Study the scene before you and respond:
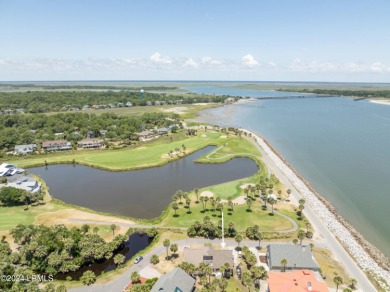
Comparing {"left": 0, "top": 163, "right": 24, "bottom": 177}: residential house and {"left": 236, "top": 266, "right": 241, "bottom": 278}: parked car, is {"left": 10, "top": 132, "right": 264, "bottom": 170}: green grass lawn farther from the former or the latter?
{"left": 236, "top": 266, "right": 241, "bottom": 278}: parked car

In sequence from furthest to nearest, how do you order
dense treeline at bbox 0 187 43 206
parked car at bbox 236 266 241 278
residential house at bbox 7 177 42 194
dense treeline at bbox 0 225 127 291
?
residential house at bbox 7 177 42 194 → dense treeline at bbox 0 187 43 206 → dense treeline at bbox 0 225 127 291 → parked car at bbox 236 266 241 278

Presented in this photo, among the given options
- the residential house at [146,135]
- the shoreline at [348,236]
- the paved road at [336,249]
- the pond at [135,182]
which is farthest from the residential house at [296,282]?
the residential house at [146,135]

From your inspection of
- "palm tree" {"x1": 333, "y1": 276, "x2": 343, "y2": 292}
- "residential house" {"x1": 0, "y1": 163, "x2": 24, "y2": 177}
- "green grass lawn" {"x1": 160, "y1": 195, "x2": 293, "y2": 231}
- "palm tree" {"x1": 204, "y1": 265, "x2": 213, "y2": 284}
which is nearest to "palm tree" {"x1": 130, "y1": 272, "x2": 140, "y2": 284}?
"palm tree" {"x1": 204, "y1": 265, "x2": 213, "y2": 284}

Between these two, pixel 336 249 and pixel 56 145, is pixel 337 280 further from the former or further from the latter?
pixel 56 145

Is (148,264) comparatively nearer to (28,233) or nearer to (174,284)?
(174,284)

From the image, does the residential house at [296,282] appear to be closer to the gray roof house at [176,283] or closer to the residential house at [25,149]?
the gray roof house at [176,283]

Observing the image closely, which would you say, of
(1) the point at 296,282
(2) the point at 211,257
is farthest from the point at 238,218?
(1) the point at 296,282

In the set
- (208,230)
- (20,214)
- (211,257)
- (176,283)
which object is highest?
(176,283)
